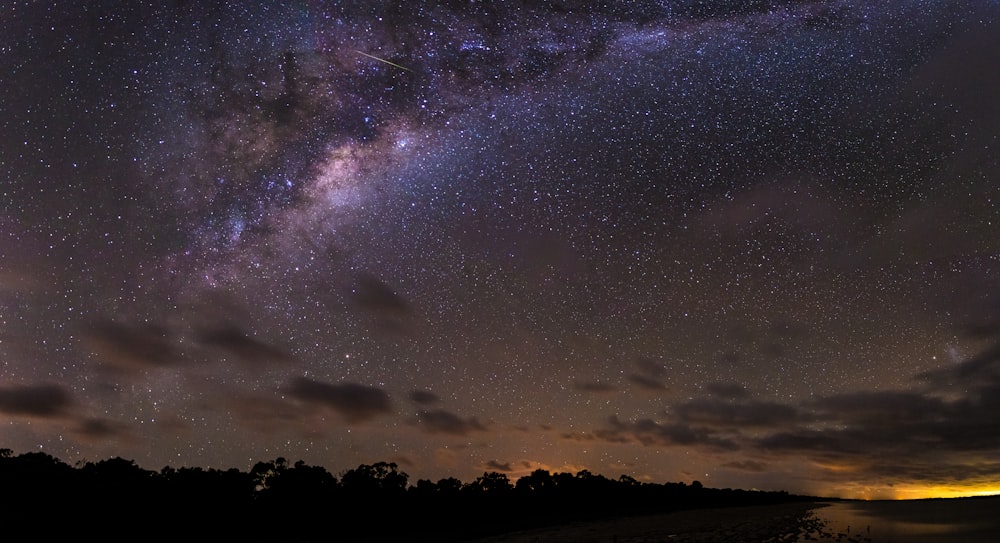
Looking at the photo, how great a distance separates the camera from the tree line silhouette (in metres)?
72.3

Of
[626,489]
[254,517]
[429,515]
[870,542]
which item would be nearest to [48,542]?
[254,517]

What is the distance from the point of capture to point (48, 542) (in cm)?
6525

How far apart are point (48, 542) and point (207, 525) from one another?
21396mm

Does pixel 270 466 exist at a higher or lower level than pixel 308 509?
higher

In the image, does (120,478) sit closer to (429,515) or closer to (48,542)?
(48,542)

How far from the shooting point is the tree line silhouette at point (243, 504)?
72312 millimetres

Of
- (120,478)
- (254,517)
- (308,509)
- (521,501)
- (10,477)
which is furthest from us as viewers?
(521,501)

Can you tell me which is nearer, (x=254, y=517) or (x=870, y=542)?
(x=870, y=542)

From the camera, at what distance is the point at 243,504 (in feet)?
302

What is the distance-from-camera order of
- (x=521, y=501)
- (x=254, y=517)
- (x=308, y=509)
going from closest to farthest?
(x=254, y=517) → (x=308, y=509) → (x=521, y=501)

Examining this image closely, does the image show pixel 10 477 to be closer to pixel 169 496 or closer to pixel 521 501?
pixel 169 496

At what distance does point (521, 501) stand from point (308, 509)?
2546 inches

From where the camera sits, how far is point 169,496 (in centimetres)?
8400

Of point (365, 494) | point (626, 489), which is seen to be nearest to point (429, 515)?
point (365, 494)
